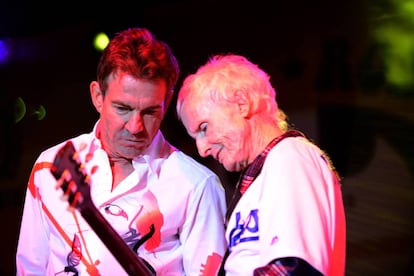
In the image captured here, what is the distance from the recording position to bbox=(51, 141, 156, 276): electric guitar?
152 cm

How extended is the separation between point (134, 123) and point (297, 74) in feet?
5.48

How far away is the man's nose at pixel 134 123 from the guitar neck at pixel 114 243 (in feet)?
0.88

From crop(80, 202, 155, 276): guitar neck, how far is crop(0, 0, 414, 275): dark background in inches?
55.0

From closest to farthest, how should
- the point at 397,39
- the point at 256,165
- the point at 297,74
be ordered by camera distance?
the point at 256,165 → the point at 397,39 → the point at 297,74

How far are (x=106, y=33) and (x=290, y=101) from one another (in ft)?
3.37

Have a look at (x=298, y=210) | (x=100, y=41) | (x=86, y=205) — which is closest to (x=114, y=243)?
(x=86, y=205)

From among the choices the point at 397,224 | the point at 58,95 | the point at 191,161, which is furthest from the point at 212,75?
the point at 397,224

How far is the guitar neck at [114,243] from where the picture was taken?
160 centimetres

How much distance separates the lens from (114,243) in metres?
1.62

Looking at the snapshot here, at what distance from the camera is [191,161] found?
1.88 meters

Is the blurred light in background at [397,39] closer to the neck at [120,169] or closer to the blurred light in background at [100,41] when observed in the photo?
the blurred light in background at [100,41]

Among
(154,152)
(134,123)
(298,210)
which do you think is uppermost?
(134,123)

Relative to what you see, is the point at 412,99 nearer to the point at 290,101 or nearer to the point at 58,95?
the point at 290,101

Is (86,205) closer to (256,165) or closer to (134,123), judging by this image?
(134,123)
